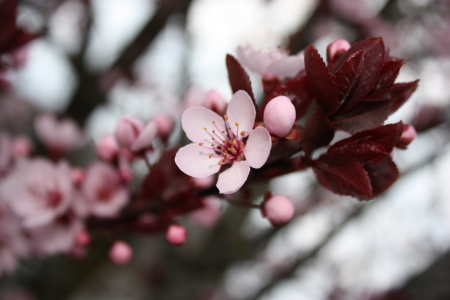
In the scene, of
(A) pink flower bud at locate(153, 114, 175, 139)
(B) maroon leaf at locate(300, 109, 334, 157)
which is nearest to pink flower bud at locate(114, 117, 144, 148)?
(A) pink flower bud at locate(153, 114, 175, 139)

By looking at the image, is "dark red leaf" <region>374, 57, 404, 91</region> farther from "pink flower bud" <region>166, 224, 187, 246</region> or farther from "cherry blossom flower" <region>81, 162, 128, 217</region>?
"cherry blossom flower" <region>81, 162, 128, 217</region>

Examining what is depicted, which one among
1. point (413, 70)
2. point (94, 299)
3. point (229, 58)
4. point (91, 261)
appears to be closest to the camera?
point (229, 58)

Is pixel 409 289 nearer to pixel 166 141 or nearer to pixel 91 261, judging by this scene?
pixel 166 141

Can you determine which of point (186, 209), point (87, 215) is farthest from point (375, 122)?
point (87, 215)

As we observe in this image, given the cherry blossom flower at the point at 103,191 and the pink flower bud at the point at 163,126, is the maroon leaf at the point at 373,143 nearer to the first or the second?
the pink flower bud at the point at 163,126

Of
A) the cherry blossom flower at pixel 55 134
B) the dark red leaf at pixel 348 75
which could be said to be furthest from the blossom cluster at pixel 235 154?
the cherry blossom flower at pixel 55 134
